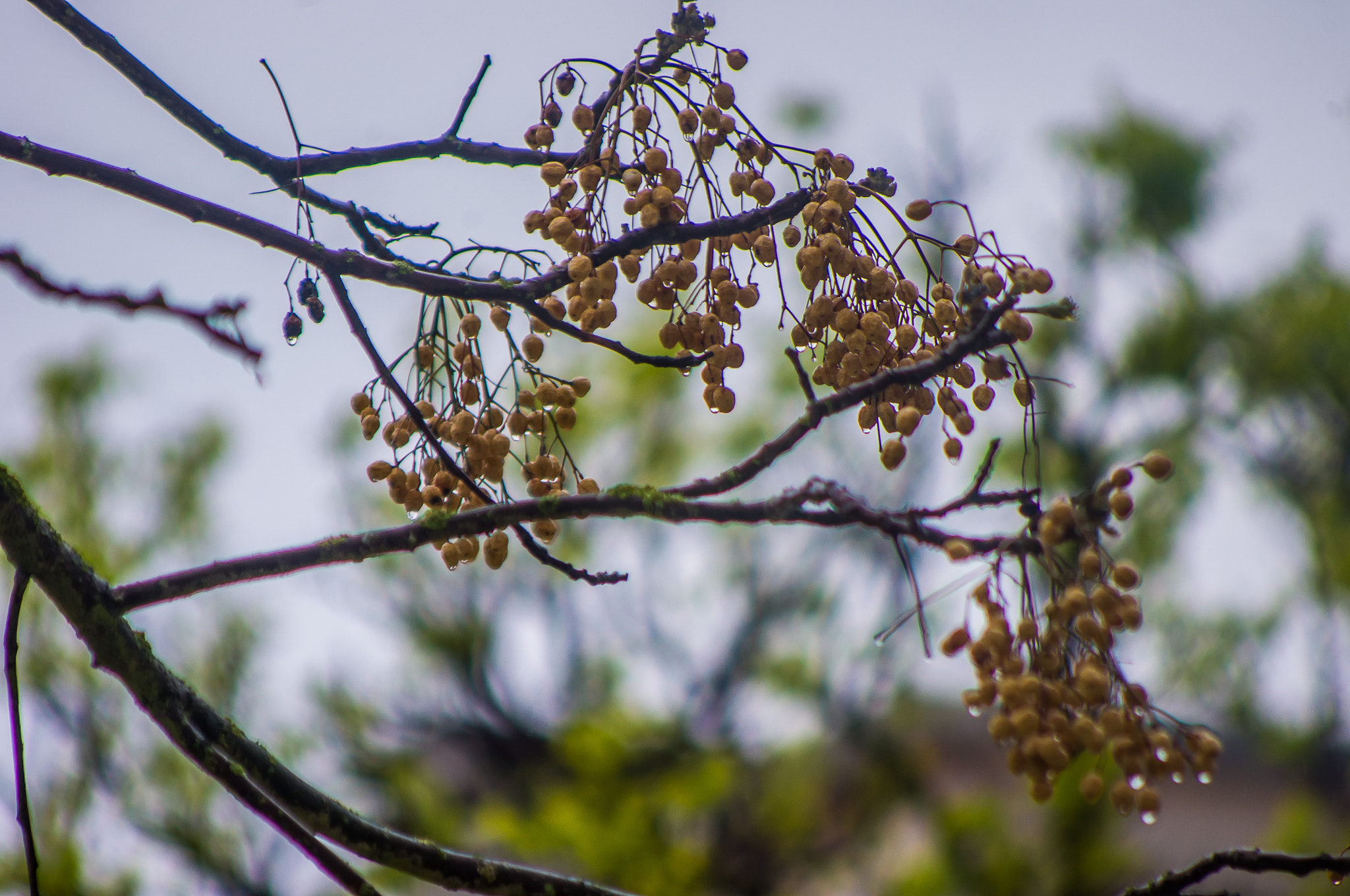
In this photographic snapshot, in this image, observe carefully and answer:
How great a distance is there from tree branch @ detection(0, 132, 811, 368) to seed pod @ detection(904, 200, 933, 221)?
5.4 inches

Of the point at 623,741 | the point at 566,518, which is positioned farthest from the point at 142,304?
the point at 623,741

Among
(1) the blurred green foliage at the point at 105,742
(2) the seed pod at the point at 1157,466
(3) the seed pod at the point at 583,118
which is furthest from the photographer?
(1) the blurred green foliage at the point at 105,742

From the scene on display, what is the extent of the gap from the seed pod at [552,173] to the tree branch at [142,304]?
0.54 metres

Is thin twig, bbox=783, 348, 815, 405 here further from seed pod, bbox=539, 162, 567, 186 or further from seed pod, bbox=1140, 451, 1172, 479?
seed pod, bbox=539, 162, 567, 186

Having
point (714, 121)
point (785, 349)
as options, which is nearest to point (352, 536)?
point (785, 349)

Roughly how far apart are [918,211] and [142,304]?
2.85ft

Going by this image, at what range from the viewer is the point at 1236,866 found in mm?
873

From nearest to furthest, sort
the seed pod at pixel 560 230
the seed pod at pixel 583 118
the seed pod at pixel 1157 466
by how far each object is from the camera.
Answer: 1. the seed pod at pixel 1157 466
2. the seed pod at pixel 560 230
3. the seed pod at pixel 583 118

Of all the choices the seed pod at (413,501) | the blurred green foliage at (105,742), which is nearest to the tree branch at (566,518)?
the seed pod at (413,501)

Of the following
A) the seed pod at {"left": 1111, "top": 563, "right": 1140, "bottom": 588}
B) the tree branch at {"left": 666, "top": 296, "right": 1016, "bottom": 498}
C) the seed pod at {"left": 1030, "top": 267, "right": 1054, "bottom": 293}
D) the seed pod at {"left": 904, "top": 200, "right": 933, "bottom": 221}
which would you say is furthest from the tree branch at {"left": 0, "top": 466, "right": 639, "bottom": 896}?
the seed pod at {"left": 904, "top": 200, "right": 933, "bottom": 221}

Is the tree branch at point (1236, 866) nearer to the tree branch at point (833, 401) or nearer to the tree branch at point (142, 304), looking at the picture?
the tree branch at point (833, 401)

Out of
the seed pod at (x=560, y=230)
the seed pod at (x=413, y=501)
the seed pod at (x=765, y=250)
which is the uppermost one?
the seed pod at (x=765, y=250)

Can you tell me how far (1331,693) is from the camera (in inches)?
412

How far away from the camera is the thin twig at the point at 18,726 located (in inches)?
36.6
